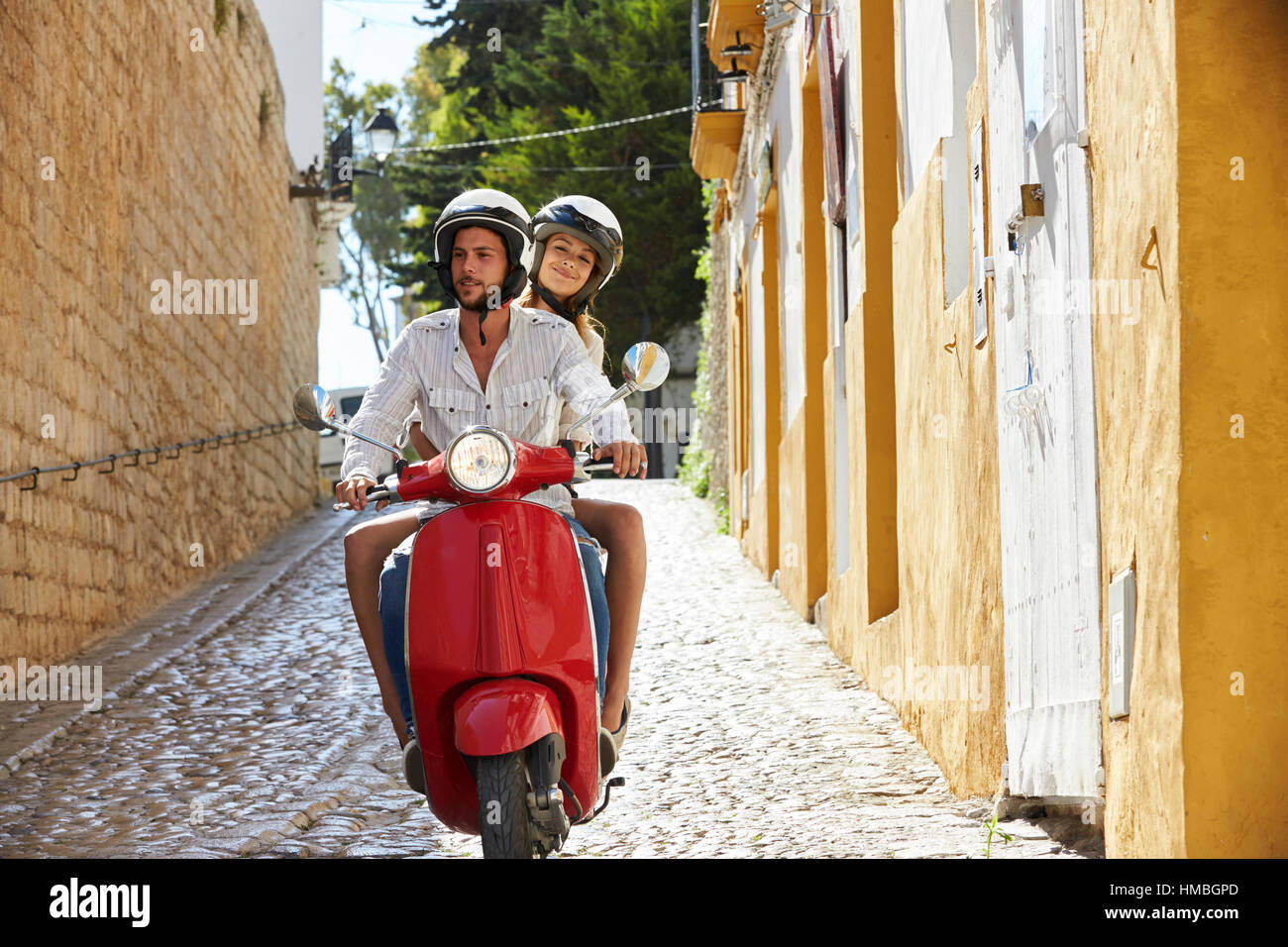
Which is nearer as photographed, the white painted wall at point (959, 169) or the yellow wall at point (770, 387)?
the white painted wall at point (959, 169)

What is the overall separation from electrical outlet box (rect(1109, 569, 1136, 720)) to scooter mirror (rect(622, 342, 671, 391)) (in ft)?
3.54

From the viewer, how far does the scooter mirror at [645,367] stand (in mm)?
3682

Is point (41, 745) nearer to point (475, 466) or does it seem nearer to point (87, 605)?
point (87, 605)

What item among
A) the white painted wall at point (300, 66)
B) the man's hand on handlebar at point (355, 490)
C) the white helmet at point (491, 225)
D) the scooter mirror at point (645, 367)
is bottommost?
the man's hand on handlebar at point (355, 490)

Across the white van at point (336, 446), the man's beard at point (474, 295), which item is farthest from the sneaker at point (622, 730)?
the white van at point (336, 446)

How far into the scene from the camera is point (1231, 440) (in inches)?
119

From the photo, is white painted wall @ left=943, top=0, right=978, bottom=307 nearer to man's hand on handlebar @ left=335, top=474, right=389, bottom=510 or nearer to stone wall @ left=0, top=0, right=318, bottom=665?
man's hand on handlebar @ left=335, top=474, right=389, bottom=510

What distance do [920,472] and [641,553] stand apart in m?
2.30

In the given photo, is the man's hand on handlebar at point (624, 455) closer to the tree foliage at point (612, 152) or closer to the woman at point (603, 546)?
the woman at point (603, 546)

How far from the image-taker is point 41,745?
6727 mm

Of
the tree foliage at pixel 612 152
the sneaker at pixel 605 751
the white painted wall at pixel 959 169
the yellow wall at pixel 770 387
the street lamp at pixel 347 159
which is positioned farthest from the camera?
the tree foliage at pixel 612 152

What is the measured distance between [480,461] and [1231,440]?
58.9 inches

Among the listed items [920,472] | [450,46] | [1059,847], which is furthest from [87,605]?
[450,46]

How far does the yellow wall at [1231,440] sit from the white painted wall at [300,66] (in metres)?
16.9
